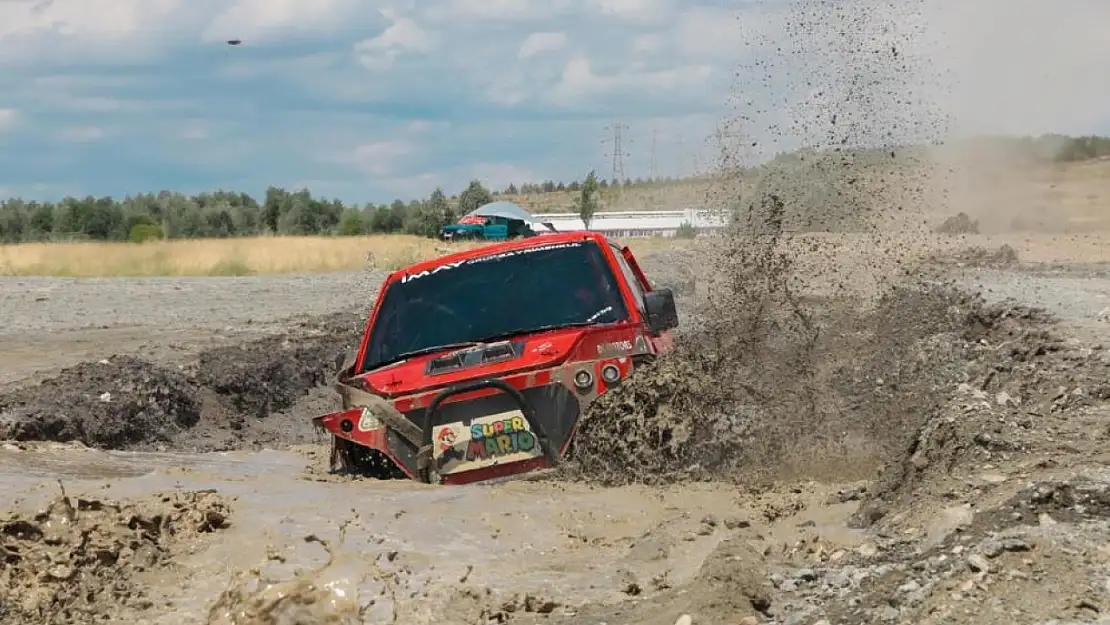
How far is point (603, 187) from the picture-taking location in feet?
266

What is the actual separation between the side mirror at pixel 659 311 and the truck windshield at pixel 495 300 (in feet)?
0.63

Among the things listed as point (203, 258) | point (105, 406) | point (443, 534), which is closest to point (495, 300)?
point (443, 534)

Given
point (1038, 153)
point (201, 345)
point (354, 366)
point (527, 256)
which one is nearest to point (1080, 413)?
point (527, 256)

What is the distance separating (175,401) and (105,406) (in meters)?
1.28

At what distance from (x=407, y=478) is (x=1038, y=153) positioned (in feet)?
107

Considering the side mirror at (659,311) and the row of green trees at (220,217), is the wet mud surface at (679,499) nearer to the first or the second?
the side mirror at (659,311)

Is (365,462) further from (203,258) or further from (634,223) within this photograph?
(634,223)

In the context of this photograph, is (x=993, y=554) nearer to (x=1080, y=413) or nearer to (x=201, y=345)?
(x=1080, y=413)

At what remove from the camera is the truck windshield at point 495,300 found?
8.91 meters

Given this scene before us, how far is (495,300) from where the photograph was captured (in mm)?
9125

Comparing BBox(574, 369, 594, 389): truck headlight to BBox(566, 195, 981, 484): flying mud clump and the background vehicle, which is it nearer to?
BBox(566, 195, 981, 484): flying mud clump

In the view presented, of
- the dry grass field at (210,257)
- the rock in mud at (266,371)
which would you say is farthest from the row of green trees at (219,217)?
the rock in mud at (266,371)

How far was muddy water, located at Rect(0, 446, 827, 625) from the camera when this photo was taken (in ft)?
21.4

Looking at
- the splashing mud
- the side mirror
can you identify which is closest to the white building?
the side mirror
